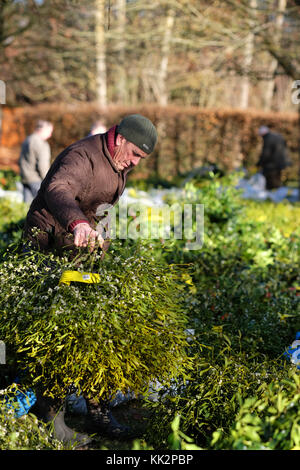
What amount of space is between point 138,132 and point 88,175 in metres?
0.35

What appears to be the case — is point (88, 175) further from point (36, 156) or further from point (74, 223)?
point (36, 156)

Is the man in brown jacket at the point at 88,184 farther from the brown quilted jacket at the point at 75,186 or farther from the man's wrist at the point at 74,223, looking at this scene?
the man's wrist at the point at 74,223

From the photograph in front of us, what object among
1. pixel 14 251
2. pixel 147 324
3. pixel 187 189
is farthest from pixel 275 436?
pixel 187 189

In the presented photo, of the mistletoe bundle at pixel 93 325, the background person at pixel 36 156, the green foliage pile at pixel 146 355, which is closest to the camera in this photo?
the green foliage pile at pixel 146 355

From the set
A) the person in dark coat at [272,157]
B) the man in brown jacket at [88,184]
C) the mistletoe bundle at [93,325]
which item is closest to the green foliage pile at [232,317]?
the mistletoe bundle at [93,325]

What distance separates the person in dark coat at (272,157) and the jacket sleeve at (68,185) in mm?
8758

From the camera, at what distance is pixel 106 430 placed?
265 cm

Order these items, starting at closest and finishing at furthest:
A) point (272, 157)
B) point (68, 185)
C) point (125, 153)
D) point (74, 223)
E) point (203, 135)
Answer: point (74, 223)
point (68, 185)
point (125, 153)
point (272, 157)
point (203, 135)

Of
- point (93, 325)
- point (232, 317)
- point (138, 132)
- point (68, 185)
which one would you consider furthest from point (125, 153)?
point (232, 317)

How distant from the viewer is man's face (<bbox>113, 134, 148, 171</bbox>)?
262 centimetres

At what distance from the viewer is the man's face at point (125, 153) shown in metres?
2.62

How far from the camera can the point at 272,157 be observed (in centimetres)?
1097

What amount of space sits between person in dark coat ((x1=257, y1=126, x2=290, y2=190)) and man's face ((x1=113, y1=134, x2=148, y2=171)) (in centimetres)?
854

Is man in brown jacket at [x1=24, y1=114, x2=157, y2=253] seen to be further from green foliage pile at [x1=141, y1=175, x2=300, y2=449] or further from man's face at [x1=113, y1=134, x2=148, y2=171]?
green foliage pile at [x1=141, y1=175, x2=300, y2=449]
